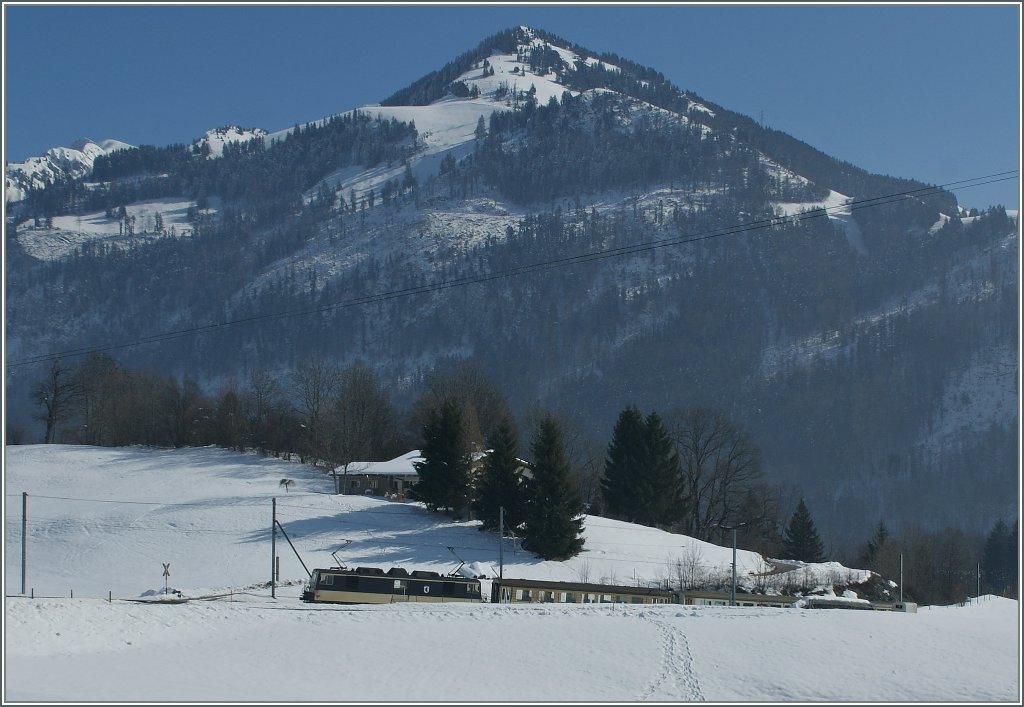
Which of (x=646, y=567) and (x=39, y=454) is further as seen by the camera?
(x=39, y=454)

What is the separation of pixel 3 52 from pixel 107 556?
39.6 meters

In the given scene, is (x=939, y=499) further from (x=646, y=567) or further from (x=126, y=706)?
(x=126, y=706)

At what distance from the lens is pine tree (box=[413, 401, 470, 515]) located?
64.9 m

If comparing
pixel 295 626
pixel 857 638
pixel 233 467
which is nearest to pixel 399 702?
pixel 295 626

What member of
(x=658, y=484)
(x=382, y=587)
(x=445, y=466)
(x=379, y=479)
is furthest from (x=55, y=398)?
(x=382, y=587)

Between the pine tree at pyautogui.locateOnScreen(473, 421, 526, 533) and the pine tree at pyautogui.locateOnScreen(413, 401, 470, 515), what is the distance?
196 centimetres

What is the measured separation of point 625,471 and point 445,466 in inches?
617

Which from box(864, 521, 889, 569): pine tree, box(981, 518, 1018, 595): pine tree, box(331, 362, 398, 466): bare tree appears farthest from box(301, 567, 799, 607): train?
box(981, 518, 1018, 595): pine tree

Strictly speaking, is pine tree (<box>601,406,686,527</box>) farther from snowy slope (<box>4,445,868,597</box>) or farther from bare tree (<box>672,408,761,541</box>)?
bare tree (<box>672,408,761,541</box>)

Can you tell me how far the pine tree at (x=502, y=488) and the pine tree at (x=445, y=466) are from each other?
6.44 feet

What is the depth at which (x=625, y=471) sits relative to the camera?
75438 mm

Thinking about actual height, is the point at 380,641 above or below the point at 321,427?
below

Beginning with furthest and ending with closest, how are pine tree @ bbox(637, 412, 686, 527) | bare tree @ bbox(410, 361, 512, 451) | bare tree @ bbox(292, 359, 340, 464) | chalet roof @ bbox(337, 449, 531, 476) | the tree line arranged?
bare tree @ bbox(410, 361, 512, 451) < bare tree @ bbox(292, 359, 340, 464) < chalet roof @ bbox(337, 449, 531, 476) < pine tree @ bbox(637, 412, 686, 527) < the tree line

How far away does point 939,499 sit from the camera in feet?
506
